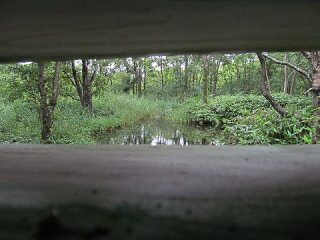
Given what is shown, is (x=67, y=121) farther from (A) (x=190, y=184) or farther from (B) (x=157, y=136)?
(A) (x=190, y=184)

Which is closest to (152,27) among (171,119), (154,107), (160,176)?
(160,176)

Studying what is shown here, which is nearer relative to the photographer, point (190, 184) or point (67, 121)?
point (190, 184)

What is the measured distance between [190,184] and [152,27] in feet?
0.68

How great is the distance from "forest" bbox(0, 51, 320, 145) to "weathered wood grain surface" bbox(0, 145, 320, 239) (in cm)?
23

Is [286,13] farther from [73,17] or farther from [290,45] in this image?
[73,17]

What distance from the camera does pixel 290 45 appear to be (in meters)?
0.55

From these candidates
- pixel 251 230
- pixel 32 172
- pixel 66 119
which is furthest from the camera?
pixel 66 119

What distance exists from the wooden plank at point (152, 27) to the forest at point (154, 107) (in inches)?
5.7

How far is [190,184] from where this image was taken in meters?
0.47

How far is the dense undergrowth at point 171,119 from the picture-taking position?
17.2 ft

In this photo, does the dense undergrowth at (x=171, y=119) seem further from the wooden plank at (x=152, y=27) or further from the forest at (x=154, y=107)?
the wooden plank at (x=152, y=27)

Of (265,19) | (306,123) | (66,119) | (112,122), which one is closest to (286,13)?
(265,19)

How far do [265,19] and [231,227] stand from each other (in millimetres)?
253

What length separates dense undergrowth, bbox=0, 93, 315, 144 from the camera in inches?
206
